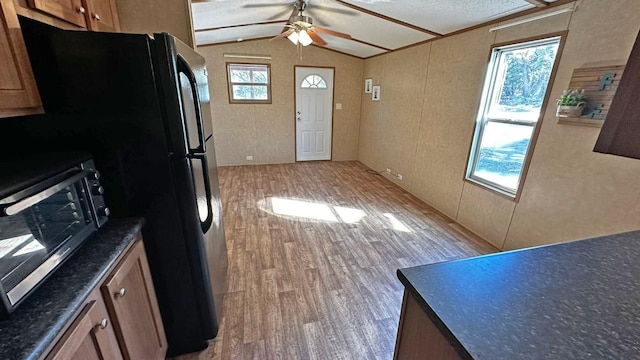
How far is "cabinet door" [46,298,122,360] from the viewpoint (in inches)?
28.1

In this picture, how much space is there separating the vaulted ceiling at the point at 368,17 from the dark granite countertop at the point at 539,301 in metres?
2.30

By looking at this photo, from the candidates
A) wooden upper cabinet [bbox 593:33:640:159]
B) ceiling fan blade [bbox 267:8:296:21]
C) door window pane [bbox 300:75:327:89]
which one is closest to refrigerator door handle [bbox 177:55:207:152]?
wooden upper cabinet [bbox 593:33:640:159]

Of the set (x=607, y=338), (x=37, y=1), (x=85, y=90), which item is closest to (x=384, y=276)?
(x=607, y=338)

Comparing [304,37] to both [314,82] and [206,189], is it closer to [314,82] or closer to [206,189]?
[314,82]

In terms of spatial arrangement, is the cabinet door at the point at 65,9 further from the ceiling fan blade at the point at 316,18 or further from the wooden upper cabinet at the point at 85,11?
the ceiling fan blade at the point at 316,18

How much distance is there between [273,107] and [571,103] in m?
4.54

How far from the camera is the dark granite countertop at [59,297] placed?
0.63m

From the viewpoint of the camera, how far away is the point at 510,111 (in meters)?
2.63

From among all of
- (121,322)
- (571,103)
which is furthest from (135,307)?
(571,103)

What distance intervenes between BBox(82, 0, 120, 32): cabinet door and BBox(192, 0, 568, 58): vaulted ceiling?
1418mm

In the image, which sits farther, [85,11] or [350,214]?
[350,214]

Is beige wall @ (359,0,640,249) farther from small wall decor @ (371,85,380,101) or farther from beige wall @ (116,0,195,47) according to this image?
beige wall @ (116,0,195,47)

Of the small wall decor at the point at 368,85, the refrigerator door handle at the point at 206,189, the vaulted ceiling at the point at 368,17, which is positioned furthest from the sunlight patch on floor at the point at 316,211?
the small wall decor at the point at 368,85

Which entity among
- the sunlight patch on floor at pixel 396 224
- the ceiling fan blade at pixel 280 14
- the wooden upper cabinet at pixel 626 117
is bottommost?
the sunlight patch on floor at pixel 396 224
